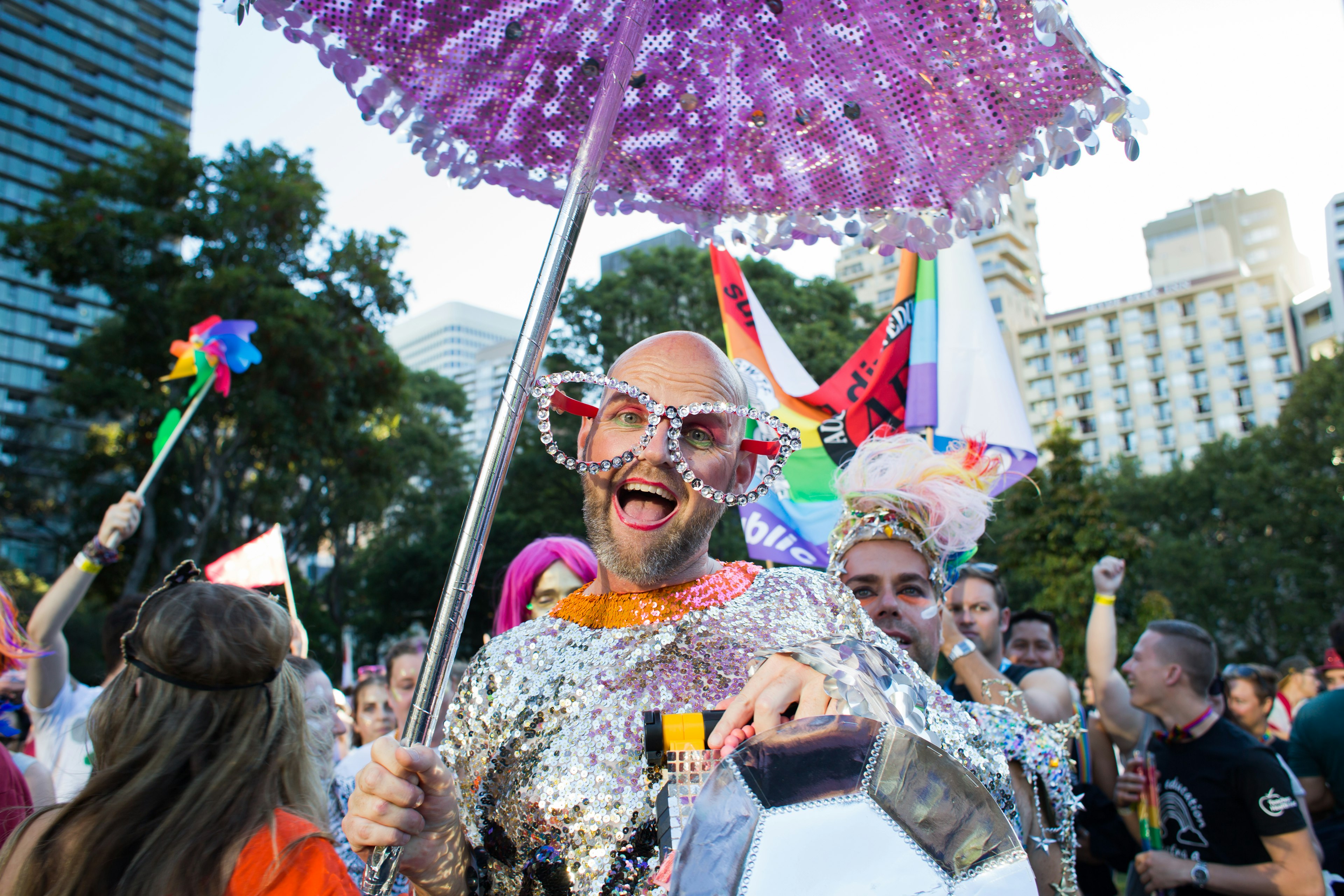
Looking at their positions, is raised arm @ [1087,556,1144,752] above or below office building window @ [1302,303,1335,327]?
below

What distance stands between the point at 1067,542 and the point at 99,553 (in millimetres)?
25183

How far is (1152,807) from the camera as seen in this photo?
388cm

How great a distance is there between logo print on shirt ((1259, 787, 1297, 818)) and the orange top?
10.9 feet

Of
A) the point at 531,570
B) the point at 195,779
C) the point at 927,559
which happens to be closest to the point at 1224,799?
the point at 927,559

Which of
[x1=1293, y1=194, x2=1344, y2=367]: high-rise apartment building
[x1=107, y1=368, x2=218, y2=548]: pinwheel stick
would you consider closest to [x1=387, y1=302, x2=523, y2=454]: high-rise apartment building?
[x1=1293, y1=194, x2=1344, y2=367]: high-rise apartment building

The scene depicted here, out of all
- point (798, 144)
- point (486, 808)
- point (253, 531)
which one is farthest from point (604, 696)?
point (253, 531)

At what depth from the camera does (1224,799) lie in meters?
3.51

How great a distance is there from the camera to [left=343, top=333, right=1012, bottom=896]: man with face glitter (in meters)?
1.52

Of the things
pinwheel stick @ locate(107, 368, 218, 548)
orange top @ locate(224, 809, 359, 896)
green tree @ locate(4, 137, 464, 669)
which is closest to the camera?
orange top @ locate(224, 809, 359, 896)

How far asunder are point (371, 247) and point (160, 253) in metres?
3.25

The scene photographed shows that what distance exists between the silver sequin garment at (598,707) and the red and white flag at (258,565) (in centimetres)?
367

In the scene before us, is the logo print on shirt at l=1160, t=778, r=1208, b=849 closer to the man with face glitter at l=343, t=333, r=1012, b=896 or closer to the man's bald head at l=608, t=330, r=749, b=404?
the man with face glitter at l=343, t=333, r=1012, b=896

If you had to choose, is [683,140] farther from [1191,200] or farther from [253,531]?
[1191,200]

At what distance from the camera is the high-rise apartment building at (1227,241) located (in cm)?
7362
